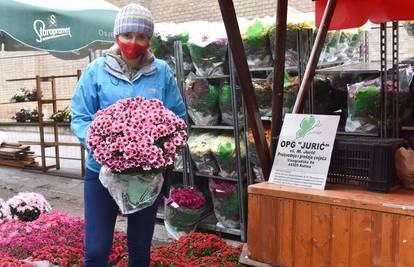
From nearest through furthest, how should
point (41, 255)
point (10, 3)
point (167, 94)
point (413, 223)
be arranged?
point (413, 223), point (167, 94), point (41, 255), point (10, 3)

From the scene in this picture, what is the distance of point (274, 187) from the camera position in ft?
9.11

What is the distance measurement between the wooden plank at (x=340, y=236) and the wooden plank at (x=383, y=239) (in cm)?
15

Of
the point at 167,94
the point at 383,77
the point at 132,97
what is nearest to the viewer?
the point at 132,97

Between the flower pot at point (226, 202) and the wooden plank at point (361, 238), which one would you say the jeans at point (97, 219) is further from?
the flower pot at point (226, 202)

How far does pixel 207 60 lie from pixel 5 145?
651 centimetres

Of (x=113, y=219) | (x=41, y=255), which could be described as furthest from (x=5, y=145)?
(x=113, y=219)

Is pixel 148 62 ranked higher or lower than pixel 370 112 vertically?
higher

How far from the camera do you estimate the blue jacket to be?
2471mm

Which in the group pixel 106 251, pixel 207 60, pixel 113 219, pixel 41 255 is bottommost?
pixel 41 255

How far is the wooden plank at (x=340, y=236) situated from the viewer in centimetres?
244

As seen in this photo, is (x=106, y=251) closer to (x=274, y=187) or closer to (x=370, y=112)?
(x=274, y=187)

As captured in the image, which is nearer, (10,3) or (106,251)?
(106,251)

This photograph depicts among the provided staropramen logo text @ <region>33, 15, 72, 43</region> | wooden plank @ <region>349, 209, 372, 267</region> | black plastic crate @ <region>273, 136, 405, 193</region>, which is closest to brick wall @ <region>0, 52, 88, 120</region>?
staropramen logo text @ <region>33, 15, 72, 43</region>

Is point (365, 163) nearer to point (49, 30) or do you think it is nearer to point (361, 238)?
point (361, 238)
